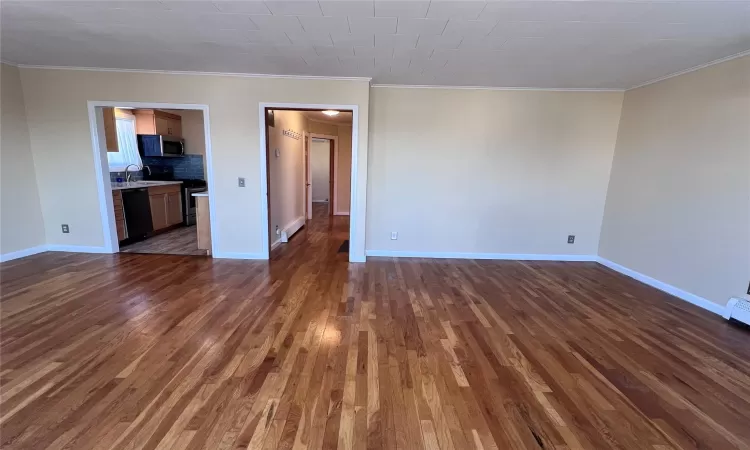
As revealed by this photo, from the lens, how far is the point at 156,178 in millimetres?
6715

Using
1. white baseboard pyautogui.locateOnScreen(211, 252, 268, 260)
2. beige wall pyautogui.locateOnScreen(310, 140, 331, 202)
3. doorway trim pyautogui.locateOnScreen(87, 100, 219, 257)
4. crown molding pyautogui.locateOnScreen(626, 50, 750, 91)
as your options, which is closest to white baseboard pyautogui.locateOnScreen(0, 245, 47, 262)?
doorway trim pyautogui.locateOnScreen(87, 100, 219, 257)

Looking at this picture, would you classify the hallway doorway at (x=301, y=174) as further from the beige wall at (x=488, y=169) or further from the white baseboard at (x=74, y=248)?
the white baseboard at (x=74, y=248)

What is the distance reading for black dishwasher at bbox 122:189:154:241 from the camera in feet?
16.2

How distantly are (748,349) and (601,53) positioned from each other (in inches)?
110

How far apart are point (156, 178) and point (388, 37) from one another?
6.28 m

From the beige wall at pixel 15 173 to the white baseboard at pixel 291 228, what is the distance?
10.8ft

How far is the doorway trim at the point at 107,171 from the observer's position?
405cm

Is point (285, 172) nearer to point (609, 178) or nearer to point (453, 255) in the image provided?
point (453, 255)

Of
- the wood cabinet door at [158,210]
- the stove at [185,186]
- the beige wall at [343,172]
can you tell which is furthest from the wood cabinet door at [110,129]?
the beige wall at [343,172]

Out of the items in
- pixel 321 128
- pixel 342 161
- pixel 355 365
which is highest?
pixel 321 128

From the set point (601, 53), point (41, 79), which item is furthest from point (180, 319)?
point (601, 53)

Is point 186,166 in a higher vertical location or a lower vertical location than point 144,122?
lower

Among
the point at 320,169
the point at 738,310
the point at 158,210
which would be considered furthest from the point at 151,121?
the point at 738,310

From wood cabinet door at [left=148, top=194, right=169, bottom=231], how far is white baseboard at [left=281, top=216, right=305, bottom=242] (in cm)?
225
